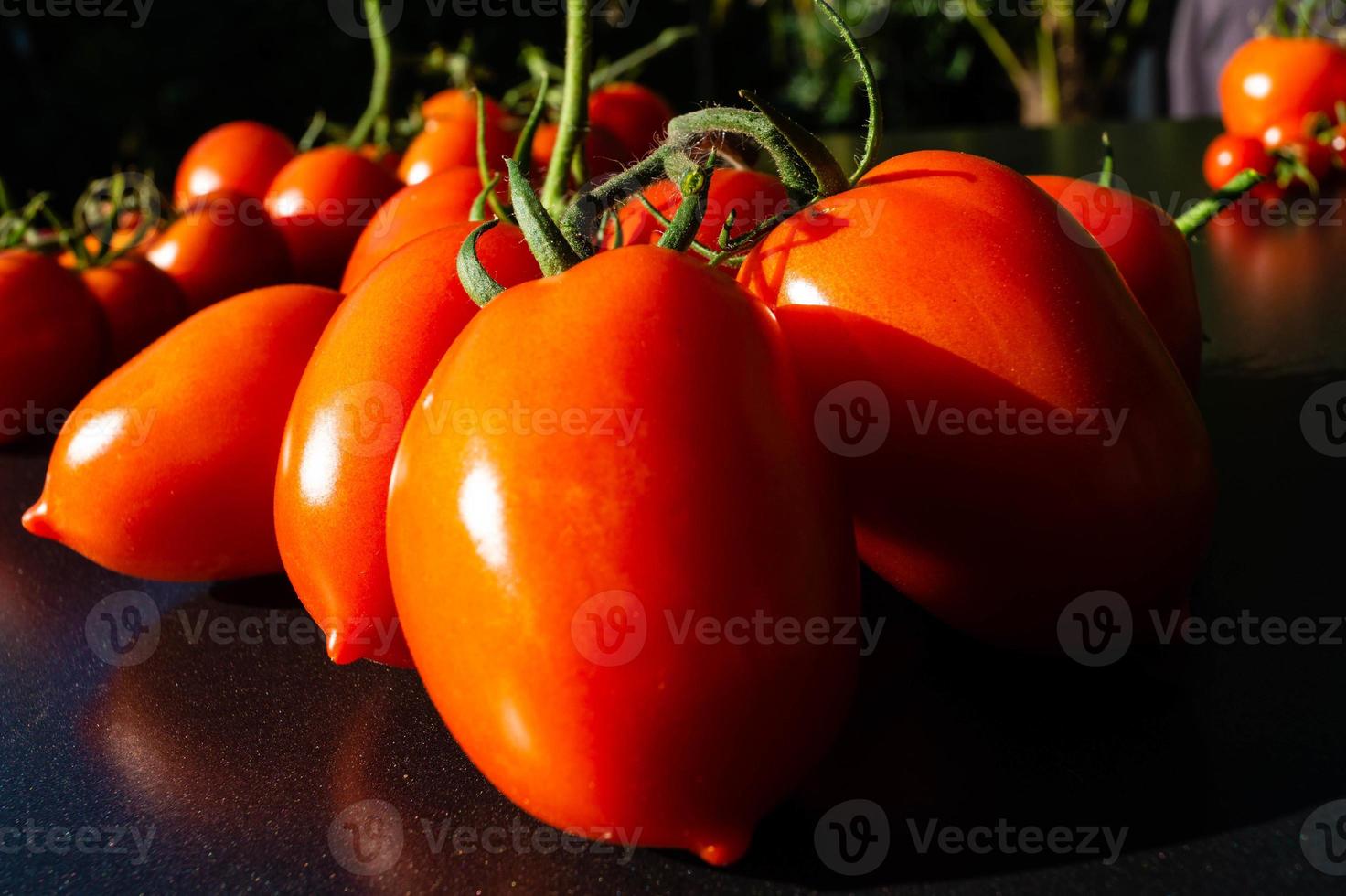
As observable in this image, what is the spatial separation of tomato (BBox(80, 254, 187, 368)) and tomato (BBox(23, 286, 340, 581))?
0.44m

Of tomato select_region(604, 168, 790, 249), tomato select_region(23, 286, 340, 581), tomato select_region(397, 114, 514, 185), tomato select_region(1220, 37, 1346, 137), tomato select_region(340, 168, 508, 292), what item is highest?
tomato select_region(604, 168, 790, 249)

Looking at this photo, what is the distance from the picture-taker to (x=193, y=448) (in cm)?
53

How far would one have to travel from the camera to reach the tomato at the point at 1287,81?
1.72 metres

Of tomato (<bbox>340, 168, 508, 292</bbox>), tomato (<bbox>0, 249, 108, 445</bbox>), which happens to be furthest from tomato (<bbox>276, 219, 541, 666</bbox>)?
tomato (<bbox>0, 249, 108, 445</bbox>)

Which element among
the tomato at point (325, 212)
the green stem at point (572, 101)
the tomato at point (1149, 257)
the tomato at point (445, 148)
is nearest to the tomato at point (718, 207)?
the green stem at point (572, 101)

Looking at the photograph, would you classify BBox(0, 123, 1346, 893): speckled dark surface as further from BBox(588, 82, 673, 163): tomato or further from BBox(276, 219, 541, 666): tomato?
BBox(588, 82, 673, 163): tomato

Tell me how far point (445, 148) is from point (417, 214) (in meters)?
0.51

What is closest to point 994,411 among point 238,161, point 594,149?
point 594,149

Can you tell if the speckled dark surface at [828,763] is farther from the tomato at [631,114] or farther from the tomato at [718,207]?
the tomato at [631,114]

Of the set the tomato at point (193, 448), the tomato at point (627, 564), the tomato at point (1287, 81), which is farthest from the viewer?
the tomato at point (1287, 81)

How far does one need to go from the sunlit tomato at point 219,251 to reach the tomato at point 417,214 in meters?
0.43

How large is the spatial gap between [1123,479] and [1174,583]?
5cm

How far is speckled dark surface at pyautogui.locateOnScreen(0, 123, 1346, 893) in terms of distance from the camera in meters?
0.35

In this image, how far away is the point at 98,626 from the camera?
0.58m
